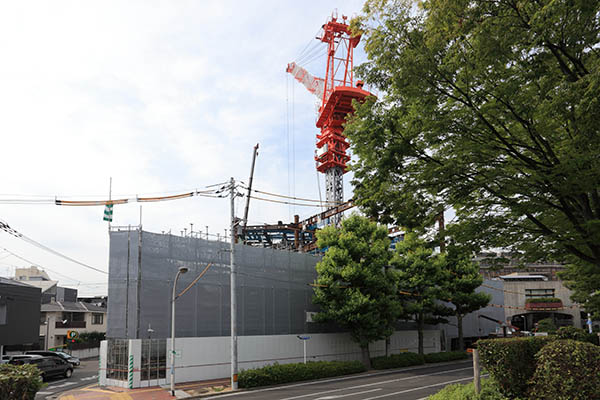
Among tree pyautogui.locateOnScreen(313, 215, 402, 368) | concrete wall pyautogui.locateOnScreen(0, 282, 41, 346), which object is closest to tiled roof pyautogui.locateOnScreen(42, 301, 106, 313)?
concrete wall pyautogui.locateOnScreen(0, 282, 41, 346)

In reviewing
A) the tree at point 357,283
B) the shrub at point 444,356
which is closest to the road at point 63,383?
the tree at point 357,283

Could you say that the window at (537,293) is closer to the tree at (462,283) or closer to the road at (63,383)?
the tree at (462,283)

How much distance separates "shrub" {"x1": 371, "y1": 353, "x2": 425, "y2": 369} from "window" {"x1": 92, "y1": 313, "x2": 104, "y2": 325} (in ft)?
140

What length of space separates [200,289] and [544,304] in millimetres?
44697

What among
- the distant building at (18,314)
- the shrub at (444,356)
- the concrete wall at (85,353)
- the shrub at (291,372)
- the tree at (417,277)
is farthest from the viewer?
the concrete wall at (85,353)

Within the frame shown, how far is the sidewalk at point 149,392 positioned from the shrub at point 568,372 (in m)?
15.4

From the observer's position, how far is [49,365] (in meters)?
29.1

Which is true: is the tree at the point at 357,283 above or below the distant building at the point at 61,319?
above

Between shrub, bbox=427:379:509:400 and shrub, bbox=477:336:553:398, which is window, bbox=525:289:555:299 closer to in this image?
shrub, bbox=427:379:509:400

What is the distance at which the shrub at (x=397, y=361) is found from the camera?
99.0 ft

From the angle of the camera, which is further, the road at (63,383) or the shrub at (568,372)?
the road at (63,383)

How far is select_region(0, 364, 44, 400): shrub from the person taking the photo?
26.7 feet

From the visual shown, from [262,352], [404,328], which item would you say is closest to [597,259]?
[262,352]

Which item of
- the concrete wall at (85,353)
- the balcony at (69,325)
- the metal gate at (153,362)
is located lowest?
the concrete wall at (85,353)
